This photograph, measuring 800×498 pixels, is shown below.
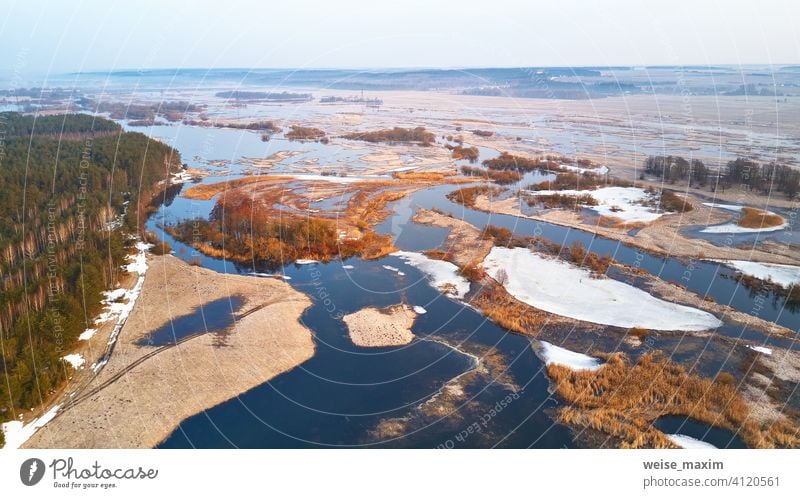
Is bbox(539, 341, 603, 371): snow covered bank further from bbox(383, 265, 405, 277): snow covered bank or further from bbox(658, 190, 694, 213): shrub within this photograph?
bbox(658, 190, 694, 213): shrub

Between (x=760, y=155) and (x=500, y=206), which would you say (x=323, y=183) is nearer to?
(x=500, y=206)

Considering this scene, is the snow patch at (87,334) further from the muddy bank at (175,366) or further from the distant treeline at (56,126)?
the distant treeline at (56,126)

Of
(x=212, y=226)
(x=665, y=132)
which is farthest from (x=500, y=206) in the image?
(x=665, y=132)

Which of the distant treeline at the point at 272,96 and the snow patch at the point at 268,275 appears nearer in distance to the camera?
the snow patch at the point at 268,275

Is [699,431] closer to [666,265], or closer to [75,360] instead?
[666,265]

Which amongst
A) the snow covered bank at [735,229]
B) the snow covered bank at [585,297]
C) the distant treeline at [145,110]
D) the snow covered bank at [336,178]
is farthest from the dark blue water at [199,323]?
the distant treeline at [145,110]

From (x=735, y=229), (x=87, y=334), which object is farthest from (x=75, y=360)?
(x=735, y=229)
